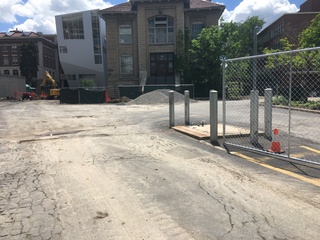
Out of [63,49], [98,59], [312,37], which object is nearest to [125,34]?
[98,59]

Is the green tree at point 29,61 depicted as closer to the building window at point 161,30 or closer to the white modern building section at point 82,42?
the white modern building section at point 82,42

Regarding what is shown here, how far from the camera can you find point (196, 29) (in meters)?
44.5

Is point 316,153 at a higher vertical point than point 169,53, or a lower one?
lower

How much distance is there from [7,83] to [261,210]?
170ft

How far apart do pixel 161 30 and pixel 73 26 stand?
69.0 feet

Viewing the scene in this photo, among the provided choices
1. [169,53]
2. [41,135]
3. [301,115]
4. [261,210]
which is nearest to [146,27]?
[169,53]

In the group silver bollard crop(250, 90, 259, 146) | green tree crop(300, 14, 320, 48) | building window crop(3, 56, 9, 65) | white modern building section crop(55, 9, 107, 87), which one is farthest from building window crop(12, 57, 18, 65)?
silver bollard crop(250, 90, 259, 146)

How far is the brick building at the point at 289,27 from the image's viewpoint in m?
48.6

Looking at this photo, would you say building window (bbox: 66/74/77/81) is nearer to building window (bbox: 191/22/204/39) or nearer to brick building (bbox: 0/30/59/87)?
building window (bbox: 191/22/204/39)

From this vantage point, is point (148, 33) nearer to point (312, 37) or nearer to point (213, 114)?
point (312, 37)

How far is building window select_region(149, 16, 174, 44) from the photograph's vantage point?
→ 43281 millimetres

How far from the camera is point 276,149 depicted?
276 inches

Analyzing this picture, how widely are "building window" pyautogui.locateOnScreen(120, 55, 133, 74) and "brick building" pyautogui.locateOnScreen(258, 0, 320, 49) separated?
22389 millimetres

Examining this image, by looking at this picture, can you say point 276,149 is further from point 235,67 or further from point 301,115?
point 301,115
